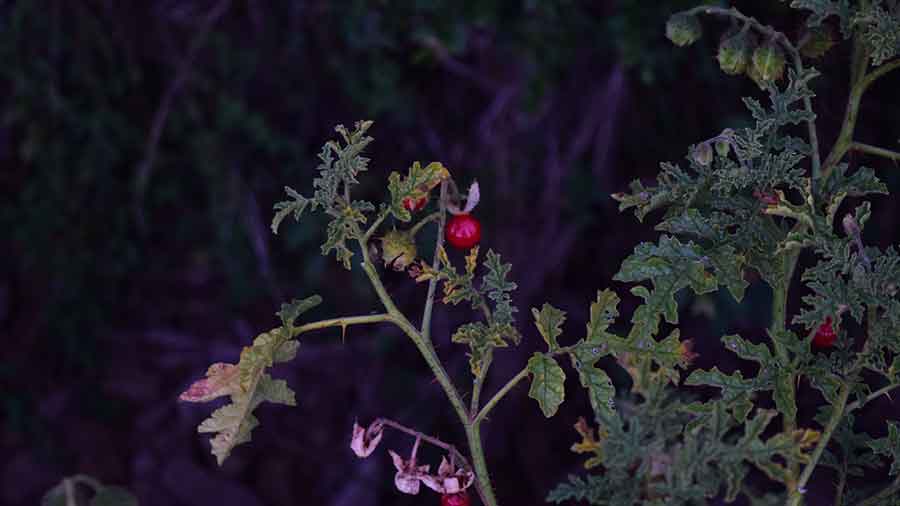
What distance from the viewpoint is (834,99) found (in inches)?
78.5

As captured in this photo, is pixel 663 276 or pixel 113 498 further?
pixel 113 498

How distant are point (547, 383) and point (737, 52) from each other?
53 cm

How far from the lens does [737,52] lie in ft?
4.50

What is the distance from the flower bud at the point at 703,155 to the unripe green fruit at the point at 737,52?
243 mm

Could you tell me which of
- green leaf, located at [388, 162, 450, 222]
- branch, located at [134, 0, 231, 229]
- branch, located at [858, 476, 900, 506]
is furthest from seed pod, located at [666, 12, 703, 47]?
branch, located at [134, 0, 231, 229]

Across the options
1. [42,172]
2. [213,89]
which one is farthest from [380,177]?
[42,172]

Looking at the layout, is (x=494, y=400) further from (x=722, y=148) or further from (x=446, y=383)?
(x=722, y=148)

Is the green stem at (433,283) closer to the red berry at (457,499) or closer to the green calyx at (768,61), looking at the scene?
the red berry at (457,499)

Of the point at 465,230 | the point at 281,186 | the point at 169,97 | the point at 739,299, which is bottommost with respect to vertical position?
the point at 739,299

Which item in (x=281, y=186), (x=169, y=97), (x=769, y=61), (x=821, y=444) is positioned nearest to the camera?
(x=821, y=444)

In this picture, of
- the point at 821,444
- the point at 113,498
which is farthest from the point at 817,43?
the point at 113,498

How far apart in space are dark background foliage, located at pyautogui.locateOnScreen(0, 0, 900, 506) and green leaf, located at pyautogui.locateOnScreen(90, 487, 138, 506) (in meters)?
1.37

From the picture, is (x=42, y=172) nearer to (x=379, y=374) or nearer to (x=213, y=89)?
(x=213, y=89)

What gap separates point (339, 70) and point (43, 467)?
153 cm
